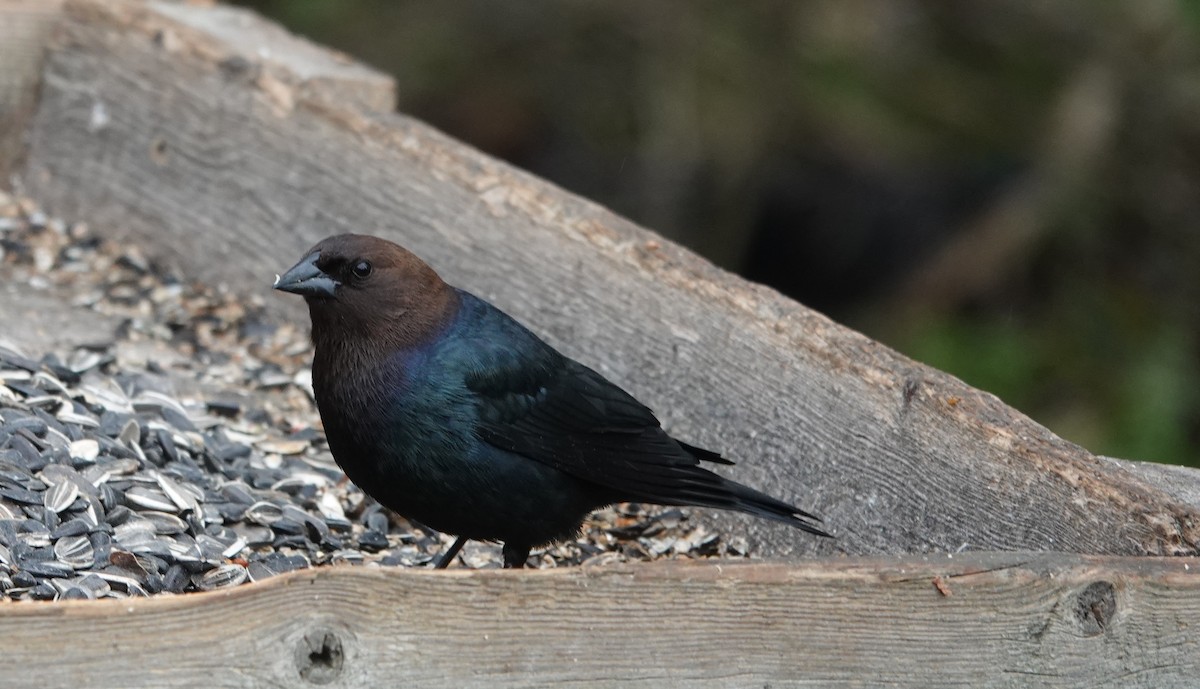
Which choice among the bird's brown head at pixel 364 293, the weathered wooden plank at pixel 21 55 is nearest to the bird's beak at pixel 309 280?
the bird's brown head at pixel 364 293

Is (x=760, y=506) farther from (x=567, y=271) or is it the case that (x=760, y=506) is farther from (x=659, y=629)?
(x=567, y=271)

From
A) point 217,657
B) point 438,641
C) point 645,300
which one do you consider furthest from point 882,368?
point 217,657

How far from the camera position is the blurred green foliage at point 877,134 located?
6852 mm

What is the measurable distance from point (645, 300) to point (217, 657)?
1753 mm

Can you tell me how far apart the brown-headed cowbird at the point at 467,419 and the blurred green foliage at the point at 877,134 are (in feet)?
11.2

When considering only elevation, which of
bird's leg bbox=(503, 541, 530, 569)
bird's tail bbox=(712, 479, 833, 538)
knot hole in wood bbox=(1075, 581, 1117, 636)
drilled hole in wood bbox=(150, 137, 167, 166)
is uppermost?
knot hole in wood bbox=(1075, 581, 1117, 636)

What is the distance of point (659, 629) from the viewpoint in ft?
7.73

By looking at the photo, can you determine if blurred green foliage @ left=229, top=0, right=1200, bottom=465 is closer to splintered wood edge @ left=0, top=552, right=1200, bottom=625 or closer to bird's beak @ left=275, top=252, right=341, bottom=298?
bird's beak @ left=275, top=252, right=341, bottom=298

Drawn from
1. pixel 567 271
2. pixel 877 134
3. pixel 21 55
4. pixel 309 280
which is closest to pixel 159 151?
pixel 21 55

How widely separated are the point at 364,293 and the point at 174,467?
680 mm

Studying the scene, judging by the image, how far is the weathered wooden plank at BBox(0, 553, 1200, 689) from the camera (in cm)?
217

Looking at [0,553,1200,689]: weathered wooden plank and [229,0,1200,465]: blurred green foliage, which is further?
[229,0,1200,465]: blurred green foliage

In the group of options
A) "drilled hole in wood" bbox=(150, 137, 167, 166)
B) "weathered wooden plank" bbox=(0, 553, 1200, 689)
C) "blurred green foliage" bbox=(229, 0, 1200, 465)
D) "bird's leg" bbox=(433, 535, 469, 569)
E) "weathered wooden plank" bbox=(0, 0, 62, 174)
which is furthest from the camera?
"blurred green foliage" bbox=(229, 0, 1200, 465)

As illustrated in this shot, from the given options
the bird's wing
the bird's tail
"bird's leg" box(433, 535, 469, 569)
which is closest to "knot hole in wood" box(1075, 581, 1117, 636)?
the bird's tail
